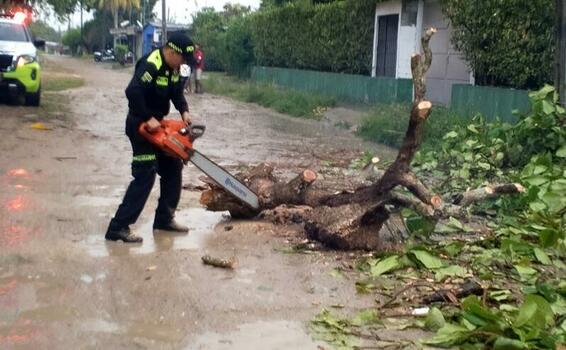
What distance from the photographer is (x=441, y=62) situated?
19938 millimetres

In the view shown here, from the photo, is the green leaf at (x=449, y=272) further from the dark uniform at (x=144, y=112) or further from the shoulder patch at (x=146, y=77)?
the shoulder patch at (x=146, y=77)

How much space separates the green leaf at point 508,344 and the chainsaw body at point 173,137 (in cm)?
334

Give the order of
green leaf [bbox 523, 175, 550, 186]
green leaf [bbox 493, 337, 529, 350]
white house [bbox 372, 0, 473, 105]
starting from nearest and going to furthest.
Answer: green leaf [bbox 493, 337, 529, 350] → green leaf [bbox 523, 175, 550, 186] → white house [bbox 372, 0, 473, 105]

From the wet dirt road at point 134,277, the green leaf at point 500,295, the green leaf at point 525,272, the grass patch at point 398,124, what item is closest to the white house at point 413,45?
the grass patch at point 398,124

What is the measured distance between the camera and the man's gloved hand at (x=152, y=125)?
667 cm

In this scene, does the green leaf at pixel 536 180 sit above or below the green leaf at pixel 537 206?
above

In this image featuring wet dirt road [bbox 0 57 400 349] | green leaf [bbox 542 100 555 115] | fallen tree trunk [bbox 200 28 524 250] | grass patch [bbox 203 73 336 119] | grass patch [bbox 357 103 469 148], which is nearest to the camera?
wet dirt road [bbox 0 57 400 349]

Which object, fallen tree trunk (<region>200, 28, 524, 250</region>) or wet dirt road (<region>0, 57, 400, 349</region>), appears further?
fallen tree trunk (<region>200, 28, 524, 250</region>)

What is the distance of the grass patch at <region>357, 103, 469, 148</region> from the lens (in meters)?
12.9

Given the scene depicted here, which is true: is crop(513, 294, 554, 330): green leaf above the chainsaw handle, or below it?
below

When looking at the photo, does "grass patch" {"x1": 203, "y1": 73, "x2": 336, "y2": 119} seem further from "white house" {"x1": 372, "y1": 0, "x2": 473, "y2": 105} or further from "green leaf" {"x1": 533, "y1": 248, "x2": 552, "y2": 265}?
"green leaf" {"x1": 533, "y1": 248, "x2": 552, "y2": 265}

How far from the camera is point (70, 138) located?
1394 cm

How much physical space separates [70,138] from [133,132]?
752cm

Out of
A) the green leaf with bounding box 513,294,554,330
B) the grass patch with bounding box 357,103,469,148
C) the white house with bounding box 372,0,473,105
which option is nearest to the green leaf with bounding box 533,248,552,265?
the green leaf with bounding box 513,294,554,330
